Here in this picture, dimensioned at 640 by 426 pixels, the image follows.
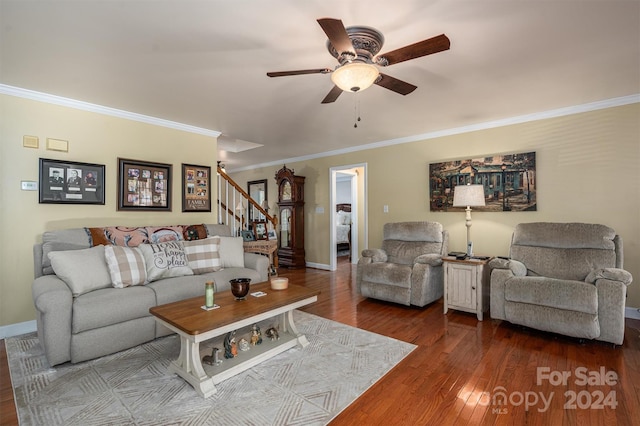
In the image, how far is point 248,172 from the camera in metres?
7.46

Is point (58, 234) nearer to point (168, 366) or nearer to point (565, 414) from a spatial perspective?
point (168, 366)

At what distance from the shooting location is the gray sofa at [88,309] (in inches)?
83.5

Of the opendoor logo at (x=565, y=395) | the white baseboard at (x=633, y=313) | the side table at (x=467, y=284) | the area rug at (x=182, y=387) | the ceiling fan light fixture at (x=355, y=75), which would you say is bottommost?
the opendoor logo at (x=565, y=395)

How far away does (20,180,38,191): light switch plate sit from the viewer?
2924mm

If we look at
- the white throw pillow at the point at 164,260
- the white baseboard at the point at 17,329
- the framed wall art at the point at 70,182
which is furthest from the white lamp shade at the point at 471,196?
the white baseboard at the point at 17,329

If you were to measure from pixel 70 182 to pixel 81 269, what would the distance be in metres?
1.29

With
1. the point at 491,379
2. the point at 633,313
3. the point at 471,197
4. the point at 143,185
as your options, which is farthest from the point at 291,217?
the point at 633,313

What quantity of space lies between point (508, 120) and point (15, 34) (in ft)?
16.0

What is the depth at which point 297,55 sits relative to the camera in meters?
2.30

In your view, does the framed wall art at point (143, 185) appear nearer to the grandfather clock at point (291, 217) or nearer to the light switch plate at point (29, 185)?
the light switch plate at point (29, 185)

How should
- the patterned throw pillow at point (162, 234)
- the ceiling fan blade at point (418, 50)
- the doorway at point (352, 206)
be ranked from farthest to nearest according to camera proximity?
the doorway at point (352, 206) < the patterned throw pillow at point (162, 234) < the ceiling fan blade at point (418, 50)

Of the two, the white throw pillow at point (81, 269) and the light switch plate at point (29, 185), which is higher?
the light switch plate at point (29, 185)

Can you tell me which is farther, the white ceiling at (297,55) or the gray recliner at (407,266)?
the gray recliner at (407,266)

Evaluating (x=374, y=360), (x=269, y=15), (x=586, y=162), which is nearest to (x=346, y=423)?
(x=374, y=360)
